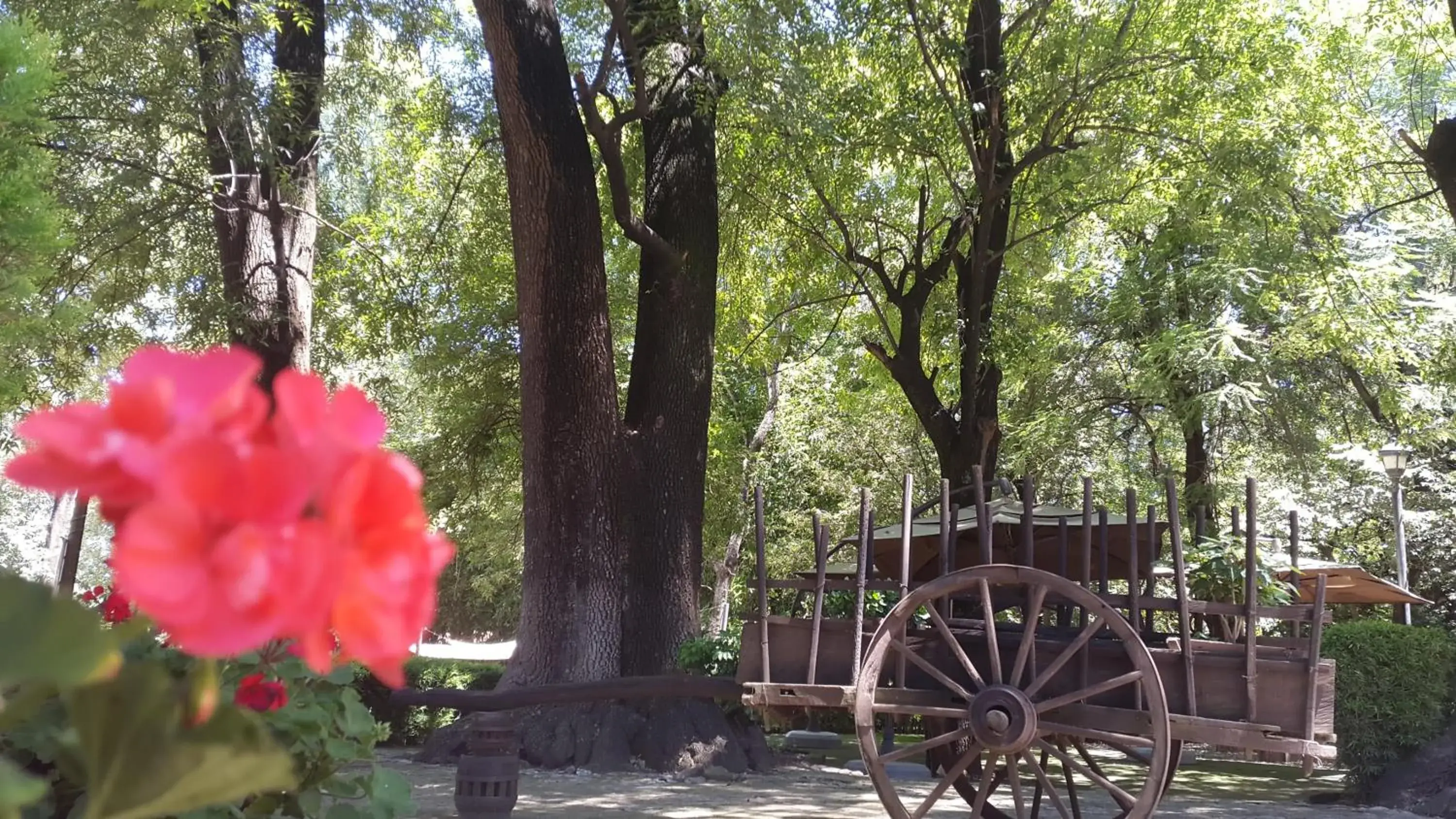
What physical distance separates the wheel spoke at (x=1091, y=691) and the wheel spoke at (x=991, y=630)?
0.96ft

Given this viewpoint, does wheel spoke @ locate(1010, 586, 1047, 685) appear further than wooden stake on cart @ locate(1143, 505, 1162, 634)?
No

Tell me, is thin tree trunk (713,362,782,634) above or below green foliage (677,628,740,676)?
above

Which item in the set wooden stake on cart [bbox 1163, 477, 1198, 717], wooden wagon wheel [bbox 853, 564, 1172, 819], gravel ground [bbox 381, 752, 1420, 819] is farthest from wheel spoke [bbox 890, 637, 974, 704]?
gravel ground [bbox 381, 752, 1420, 819]

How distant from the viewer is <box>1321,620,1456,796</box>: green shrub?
1111 centimetres

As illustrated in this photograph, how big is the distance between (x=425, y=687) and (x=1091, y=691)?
13.7 metres

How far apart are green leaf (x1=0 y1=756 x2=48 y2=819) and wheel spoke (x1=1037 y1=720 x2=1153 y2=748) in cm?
630

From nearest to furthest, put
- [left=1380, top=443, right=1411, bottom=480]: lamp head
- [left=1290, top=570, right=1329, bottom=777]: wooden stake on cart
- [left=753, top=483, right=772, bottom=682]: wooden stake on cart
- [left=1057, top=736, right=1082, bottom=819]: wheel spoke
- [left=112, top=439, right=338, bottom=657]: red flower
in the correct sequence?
[left=112, top=439, right=338, bottom=657]: red flower < [left=1290, top=570, right=1329, bottom=777]: wooden stake on cart < [left=753, top=483, right=772, bottom=682]: wooden stake on cart < [left=1057, top=736, right=1082, bottom=819]: wheel spoke < [left=1380, top=443, right=1411, bottom=480]: lamp head

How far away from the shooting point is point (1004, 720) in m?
6.29

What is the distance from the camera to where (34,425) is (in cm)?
50

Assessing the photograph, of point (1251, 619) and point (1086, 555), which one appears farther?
point (1086, 555)

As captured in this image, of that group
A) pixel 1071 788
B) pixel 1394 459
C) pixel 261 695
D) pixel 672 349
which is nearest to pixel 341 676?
pixel 261 695

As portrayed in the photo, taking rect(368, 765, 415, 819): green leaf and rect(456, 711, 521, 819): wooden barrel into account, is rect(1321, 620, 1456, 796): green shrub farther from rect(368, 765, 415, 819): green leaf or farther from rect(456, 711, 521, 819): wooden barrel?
rect(368, 765, 415, 819): green leaf

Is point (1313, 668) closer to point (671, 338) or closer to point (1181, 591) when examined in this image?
point (1181, 591)

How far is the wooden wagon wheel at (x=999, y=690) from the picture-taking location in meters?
6.25
